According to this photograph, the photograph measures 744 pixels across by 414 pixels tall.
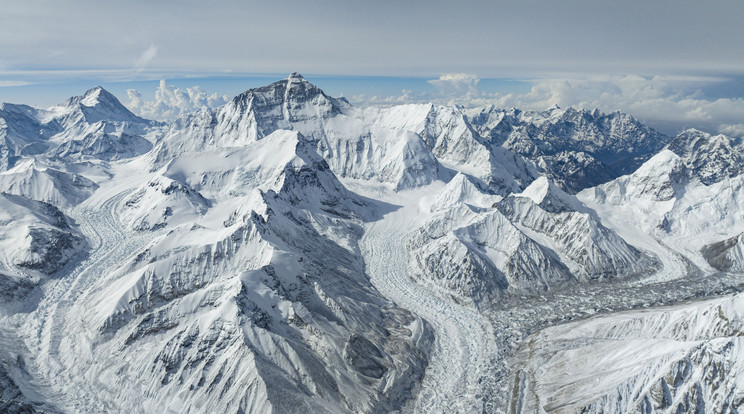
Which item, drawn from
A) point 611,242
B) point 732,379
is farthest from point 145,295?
point 611,242

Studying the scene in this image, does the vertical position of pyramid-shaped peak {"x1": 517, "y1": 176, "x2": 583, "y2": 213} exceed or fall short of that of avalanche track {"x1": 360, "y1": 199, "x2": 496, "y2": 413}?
it exceeds it

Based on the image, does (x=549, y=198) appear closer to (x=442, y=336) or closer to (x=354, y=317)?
(x=442, y=336)

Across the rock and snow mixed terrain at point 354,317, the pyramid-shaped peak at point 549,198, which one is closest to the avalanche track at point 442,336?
the rock and snow mixed terrain at point 354,317

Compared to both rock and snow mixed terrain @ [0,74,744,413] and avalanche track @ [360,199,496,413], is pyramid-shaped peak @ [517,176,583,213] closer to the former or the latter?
rock and snow mixed terrain @ [0,74,744,413]

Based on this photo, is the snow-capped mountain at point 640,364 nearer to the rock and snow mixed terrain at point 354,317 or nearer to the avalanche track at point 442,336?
the rock and snow mixed terrain at point 354,317

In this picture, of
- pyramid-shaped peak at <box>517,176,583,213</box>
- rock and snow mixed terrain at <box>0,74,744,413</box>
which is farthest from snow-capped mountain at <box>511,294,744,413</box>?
pyramid-shaped peak at <box>517,176,583,213</box>

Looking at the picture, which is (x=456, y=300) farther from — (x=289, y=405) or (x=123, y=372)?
(x=123, y=372)

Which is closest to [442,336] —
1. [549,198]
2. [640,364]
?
[640,364]

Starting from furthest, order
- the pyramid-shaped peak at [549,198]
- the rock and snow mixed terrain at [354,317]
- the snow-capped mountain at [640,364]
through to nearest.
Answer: the pyramid-shaped peak at [549,198]
the rock and snow mixed terrain at [354,317]
the snow-capped mountain at [640,364]
